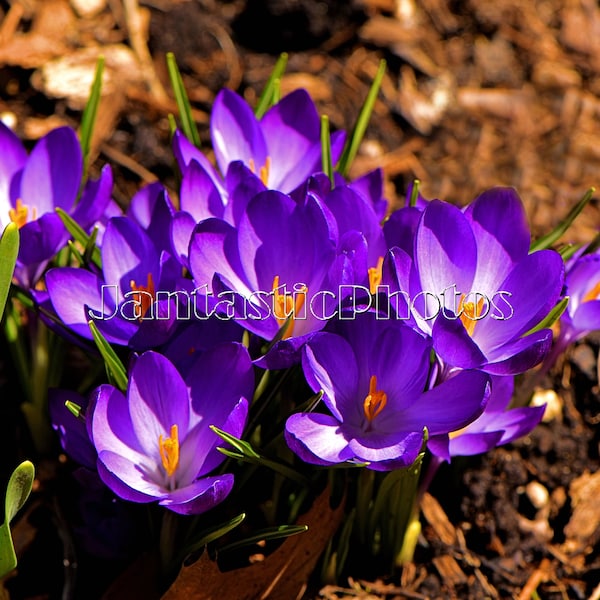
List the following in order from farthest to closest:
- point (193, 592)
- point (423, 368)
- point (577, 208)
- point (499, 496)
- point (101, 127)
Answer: point (101, 127) < point (499, 496) < point (577, 208) < point (193, 592) < point (423, 368)

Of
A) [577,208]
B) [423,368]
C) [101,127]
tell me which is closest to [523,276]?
[423,368]

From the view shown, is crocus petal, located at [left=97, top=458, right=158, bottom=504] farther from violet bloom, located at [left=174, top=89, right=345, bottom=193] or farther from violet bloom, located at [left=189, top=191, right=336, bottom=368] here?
violet bloom, located at [left=174, top=89, right=345, bottom=193]

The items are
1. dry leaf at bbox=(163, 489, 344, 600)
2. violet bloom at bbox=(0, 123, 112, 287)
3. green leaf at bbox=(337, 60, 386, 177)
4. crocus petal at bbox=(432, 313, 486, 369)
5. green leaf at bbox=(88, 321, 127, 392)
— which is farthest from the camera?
green leaf at bbox=(337, 60, 386, 177)

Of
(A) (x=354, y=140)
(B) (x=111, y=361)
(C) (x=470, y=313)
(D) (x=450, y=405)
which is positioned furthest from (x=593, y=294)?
(B) (x=111, y=361)

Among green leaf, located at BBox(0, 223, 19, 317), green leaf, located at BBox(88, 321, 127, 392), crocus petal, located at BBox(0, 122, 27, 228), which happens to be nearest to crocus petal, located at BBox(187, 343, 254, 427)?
green leaf, located at BBox(88, 321, 127, 392)

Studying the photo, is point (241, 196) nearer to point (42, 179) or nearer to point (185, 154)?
point (185, 154)

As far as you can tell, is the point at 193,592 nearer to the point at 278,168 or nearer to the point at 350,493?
the point at 350,493
